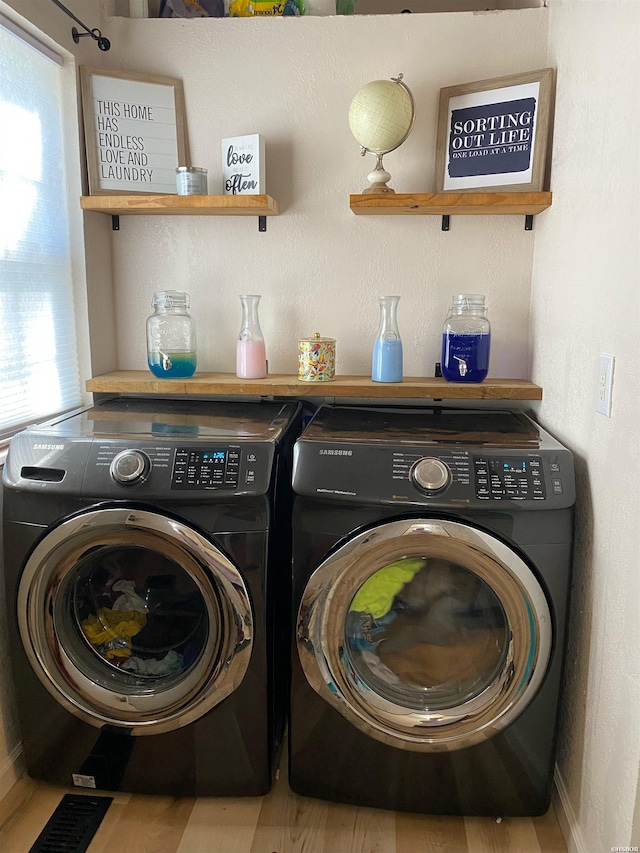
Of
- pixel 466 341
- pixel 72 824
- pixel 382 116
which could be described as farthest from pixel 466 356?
pixel 72 824

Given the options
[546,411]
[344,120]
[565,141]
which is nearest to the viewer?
[565,141]

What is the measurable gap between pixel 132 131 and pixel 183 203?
1.17 feet

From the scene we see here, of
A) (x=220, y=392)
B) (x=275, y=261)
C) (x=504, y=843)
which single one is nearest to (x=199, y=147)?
(x=275, y=261)

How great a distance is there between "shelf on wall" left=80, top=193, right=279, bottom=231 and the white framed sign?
0.07 metres

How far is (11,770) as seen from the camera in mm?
1685

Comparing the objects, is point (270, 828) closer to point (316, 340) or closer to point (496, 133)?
point (316, 340)

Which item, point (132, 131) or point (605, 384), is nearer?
point (605, 384)

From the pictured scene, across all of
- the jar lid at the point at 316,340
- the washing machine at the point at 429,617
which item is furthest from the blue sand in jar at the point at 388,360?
the washing machine at the point at 429,617

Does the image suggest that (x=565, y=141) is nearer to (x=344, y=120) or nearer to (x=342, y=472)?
(x=344, y=120)

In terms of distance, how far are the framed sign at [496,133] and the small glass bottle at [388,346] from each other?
1.34ft

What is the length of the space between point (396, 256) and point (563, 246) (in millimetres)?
542

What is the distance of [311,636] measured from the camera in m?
1.50

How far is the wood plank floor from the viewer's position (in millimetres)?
1509

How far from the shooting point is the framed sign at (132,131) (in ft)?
6.38
